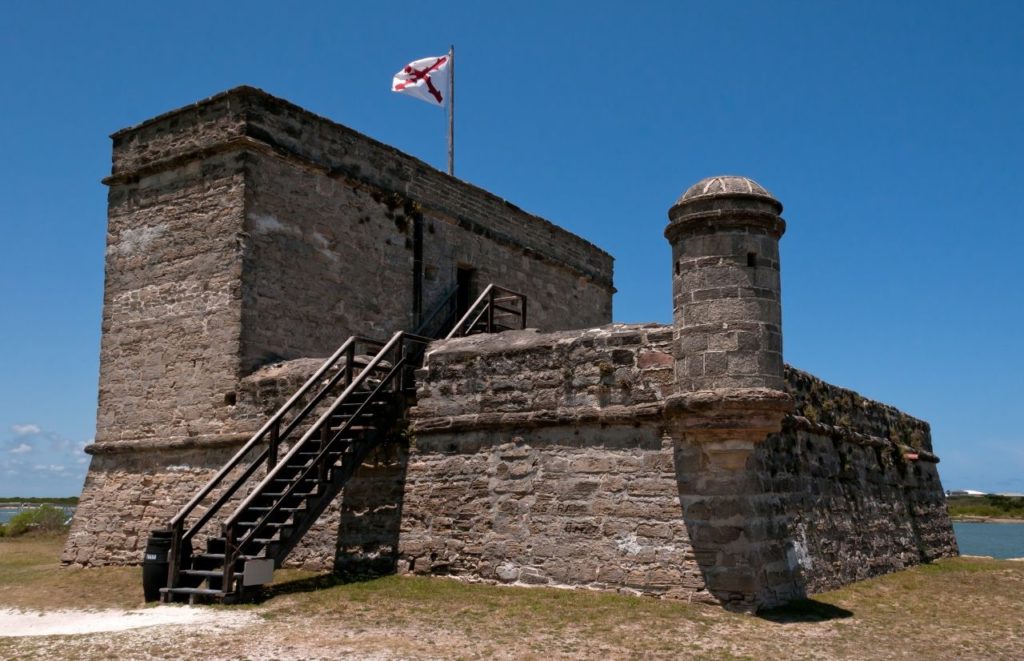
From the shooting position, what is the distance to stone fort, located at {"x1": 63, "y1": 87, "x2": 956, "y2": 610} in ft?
32.0

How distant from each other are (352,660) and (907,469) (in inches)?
476

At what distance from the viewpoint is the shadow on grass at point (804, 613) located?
Result: 30.4 feet

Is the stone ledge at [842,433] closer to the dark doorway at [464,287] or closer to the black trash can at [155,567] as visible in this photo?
the black trash can at [155,567]

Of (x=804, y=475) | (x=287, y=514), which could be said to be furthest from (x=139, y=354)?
(x=804, y=475)

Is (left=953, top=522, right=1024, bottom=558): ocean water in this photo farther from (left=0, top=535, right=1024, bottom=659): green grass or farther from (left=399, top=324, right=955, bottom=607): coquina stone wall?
(left=0, top=535, right=1024, bottom=659): green grass

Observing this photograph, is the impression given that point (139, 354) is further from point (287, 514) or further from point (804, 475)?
point (804, 475)

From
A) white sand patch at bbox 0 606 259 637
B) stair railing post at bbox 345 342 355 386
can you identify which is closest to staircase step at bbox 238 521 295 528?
white sand patch at bbox 0 606 259 637

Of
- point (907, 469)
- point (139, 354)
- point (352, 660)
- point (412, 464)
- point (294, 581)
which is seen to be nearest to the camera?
point (352, 660)

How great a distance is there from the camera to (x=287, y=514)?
35.7 feet

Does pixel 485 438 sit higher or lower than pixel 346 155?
lower

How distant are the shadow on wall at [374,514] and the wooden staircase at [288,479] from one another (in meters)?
0.27

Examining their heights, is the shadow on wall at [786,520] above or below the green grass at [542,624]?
above

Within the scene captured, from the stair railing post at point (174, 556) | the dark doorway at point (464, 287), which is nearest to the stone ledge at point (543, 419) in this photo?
the stair railing post at point (174, 556)

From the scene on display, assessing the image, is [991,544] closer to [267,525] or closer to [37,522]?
[37,522]
